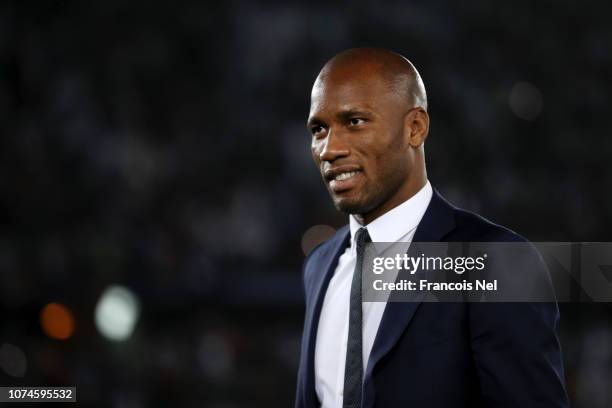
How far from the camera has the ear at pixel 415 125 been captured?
141cm

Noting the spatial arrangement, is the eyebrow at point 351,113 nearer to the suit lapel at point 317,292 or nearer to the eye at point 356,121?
the eye at point 356,121

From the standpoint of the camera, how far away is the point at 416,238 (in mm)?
1388

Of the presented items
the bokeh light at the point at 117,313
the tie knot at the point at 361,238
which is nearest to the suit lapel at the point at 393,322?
the tie knot at the point at 361,238

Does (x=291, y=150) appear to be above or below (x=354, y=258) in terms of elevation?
above

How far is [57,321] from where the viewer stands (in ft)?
17.5

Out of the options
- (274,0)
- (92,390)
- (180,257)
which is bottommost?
(92,390)

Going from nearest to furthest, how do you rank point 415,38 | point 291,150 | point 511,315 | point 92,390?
point 511,315
point 92,390
point 291,150
point 415,38

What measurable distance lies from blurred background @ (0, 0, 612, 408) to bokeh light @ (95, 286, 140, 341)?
0.6 inches

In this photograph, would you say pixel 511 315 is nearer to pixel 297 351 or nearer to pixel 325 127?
pixel 325 127

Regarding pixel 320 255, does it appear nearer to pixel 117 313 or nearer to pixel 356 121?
pixel 356 121

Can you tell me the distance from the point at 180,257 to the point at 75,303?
0.91 metres

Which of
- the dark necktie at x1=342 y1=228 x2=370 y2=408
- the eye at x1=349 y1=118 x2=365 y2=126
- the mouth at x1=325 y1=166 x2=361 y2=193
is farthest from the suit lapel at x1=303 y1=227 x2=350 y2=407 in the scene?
the eye at x1=349 y1=118 x2=365 y2=126

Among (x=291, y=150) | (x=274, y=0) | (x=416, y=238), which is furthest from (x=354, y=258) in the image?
(x=274, y=0)

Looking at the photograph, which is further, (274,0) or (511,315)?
(274,0)
